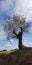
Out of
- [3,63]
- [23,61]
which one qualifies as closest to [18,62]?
[23,61]

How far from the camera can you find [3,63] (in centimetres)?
3194

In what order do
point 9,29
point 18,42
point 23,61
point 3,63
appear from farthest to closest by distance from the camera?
point 9,29
point 18,42
point 3,63
point 23,61

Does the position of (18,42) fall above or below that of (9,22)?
below

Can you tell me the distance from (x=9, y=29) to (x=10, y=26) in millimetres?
879

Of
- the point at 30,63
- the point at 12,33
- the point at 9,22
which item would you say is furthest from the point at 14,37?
the point at 30,63

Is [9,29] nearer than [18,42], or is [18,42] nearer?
[18,42]

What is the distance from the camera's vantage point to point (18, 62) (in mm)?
30484

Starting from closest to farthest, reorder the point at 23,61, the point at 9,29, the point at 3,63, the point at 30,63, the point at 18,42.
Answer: the point at 30,63 < the point at 23,61 < the point at 3,63 < the point at 18,42 < the point at 9,29

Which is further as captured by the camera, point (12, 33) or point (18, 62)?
point (12, 33)

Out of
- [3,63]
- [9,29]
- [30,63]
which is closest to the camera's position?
[30,63]

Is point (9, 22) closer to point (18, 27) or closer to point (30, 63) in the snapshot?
point (18, 27)

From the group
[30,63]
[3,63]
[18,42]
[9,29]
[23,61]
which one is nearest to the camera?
[30,63]

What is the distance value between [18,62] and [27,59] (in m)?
1.55

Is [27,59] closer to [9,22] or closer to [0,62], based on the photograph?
[0,62]
